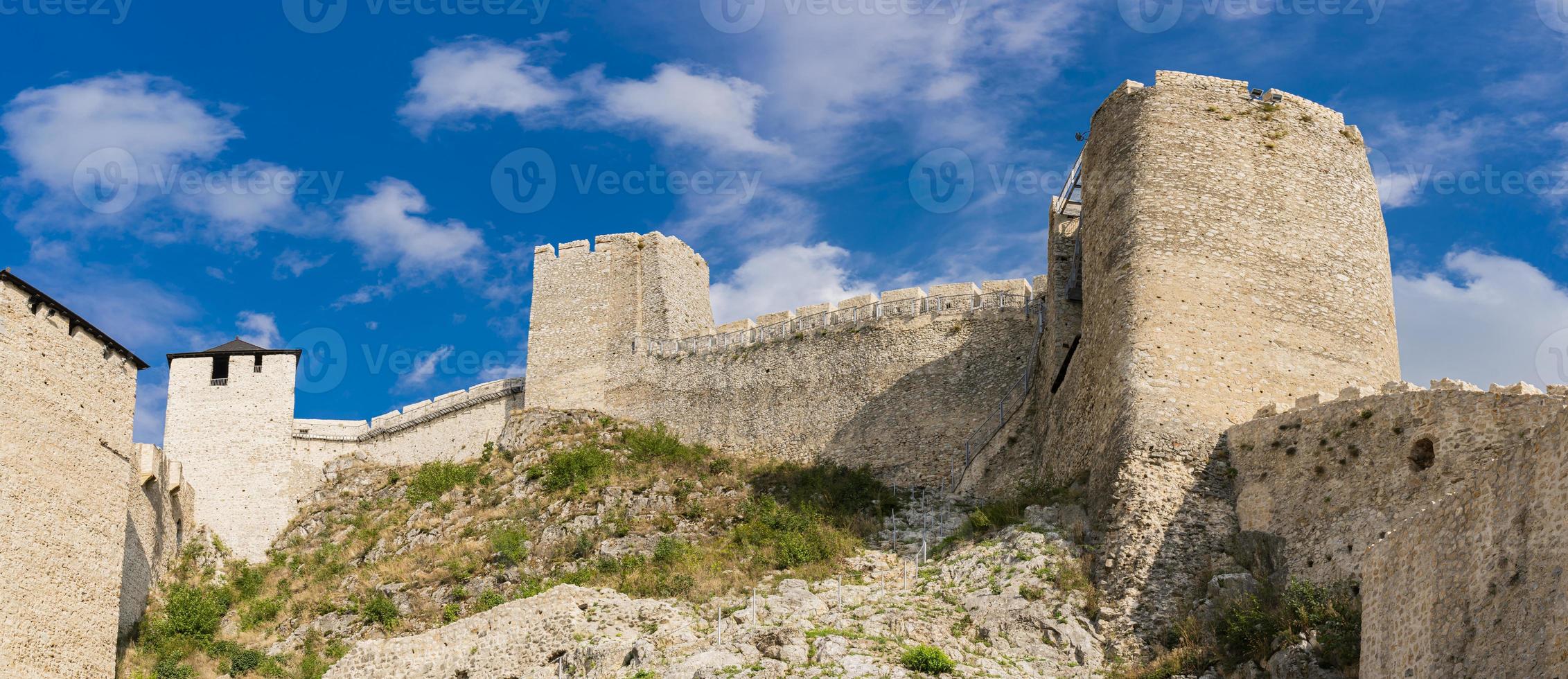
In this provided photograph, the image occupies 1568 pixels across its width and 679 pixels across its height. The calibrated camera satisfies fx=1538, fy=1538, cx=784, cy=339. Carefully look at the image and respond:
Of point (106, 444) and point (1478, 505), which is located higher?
point (106, 444)

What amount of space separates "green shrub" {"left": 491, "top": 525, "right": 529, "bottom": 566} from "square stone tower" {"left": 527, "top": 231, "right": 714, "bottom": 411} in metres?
8.41

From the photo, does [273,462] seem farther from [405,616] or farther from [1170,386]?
[1170,386]

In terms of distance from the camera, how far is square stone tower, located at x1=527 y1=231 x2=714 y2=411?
43219 mm

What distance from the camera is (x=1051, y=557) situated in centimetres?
2484

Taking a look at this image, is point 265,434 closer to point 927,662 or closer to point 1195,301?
point 927,662

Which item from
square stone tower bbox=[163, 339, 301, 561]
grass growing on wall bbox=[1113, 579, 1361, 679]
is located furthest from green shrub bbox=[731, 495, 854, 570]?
square stone tower bbox=[163, 339, 301, 561]

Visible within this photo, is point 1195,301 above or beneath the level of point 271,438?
beneath

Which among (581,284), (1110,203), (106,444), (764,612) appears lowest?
(764,612)

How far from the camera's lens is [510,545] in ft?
110

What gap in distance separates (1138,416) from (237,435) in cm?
2615

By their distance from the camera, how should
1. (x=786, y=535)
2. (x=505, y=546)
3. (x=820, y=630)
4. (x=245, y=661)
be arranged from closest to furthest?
1. (x=820, y=630)
2. (x=786, y=535)
3. (x=245, y=661)
4. (x=505, y=546)

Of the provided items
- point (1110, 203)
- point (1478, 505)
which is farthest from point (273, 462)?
point (1478, 505)

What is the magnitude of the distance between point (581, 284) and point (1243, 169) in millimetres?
22167

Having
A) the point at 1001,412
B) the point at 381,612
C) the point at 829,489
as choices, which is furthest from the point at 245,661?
the point at 1001,412
